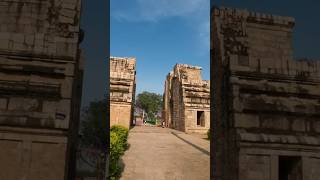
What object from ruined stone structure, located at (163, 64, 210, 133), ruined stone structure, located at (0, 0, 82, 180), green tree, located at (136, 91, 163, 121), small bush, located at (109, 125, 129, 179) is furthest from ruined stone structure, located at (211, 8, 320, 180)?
green tree, located at (136, 91, 163, 121)

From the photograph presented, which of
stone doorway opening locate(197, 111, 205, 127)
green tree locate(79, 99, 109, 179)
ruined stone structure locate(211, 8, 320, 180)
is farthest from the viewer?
stone doorway opening locate(197, 111, 205, 127)

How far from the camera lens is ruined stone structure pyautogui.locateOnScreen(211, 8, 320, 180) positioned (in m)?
8.21

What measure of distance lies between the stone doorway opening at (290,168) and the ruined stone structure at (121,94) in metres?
14.3

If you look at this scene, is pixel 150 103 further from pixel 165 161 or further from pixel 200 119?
pixel 165 161

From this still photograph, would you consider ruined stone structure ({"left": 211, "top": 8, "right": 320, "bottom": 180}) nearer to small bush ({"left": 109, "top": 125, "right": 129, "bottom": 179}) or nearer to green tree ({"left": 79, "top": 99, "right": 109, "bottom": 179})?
small bush ({"left": 109, "top": 125, "right": 129, "bottom": 179})

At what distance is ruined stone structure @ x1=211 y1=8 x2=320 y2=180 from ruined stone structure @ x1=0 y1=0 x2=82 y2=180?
11.6ft

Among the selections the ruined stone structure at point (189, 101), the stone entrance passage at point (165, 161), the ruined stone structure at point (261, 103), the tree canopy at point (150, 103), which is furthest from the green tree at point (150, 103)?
the ruined stone structure at point (261, 103)

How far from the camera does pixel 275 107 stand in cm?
863

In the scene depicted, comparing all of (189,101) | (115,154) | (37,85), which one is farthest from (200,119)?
(37,85)

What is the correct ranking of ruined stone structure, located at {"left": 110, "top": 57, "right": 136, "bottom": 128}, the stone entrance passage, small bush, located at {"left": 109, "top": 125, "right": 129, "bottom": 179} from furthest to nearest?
ruined stone structure, located at {"left": 110, "top": 57, "right": 136, "bottom": 128}
the stone entrance passage
small bush, located at {"left": 109, "top": 125, "right": 129, "bottom": 179}

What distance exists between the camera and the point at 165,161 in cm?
1413

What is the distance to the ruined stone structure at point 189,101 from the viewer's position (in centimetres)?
2713

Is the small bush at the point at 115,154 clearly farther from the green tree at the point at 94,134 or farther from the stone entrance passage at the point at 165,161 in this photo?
the green tree at the point at 94,134

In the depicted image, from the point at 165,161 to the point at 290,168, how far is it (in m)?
6.21
